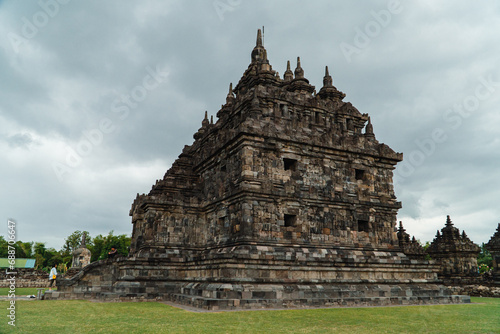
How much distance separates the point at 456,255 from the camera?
1111 inches

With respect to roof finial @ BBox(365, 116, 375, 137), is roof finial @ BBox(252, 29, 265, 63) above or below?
above

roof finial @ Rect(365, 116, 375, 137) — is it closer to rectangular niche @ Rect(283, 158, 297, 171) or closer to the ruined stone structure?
rectangular niche @ Rect(283, 158, 297, 171)

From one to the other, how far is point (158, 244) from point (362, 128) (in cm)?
1582

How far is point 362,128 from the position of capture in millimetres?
25531

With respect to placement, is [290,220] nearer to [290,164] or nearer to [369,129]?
[290,164]

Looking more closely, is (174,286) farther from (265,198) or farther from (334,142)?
(334,142)

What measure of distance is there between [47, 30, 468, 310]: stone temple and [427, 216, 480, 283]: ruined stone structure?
9.86m

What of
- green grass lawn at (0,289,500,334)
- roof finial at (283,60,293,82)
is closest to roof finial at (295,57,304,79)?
roof finial at (283,60,293,82)

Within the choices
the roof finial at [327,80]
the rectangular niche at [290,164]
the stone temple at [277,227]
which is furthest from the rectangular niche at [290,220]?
the roof finial at [327,80]

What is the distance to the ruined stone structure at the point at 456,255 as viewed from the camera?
2783 centimetres

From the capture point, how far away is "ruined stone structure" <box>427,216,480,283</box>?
27.8 meters

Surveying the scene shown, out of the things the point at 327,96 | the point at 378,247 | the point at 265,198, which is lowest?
the point at 378,247

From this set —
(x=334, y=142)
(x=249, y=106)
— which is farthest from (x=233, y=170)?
(x=334, y=142)

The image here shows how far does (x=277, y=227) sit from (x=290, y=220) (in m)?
1.10
